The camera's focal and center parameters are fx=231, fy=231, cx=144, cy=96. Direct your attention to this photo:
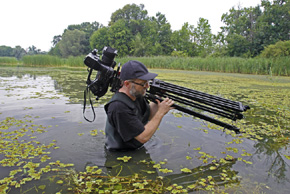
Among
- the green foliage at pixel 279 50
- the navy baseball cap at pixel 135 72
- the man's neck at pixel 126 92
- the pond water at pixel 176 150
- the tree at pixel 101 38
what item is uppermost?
the tree at pixel 101 38

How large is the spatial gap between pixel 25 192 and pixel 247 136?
3.60m

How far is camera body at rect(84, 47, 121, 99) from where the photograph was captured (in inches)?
117

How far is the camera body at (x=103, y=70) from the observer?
2.98m

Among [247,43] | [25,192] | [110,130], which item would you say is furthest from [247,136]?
[247,43]

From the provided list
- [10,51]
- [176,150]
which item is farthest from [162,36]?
[10,51]

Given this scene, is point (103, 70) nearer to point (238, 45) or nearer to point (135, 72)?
point (135, 72)

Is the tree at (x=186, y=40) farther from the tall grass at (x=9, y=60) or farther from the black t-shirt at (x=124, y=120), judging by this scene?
the black t-shirt at (x=124, y=120)

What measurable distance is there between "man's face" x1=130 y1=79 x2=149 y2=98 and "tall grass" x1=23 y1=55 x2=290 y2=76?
10393mm

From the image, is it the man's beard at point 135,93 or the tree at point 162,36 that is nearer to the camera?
the man's beard at point 135,93

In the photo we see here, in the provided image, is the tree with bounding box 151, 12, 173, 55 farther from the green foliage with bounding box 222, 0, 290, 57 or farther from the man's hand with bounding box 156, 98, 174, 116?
the man's hand with bounding box 156, 98, 174, 116

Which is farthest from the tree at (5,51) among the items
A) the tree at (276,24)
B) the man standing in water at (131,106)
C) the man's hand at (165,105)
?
the man's hand at (165,105)

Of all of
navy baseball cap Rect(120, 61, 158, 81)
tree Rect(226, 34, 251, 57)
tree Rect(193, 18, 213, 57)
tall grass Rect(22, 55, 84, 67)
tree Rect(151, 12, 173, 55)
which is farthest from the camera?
tree Rect(151, 12, 173, 55)

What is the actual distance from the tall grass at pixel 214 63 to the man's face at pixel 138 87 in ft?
34.1

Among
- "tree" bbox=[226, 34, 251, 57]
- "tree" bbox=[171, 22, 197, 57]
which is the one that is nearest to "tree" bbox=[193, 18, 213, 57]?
"tree" bbox=[171, 22, 197, 57]
